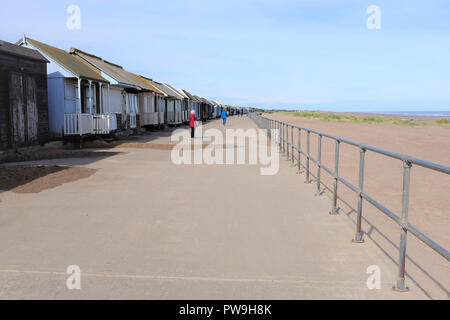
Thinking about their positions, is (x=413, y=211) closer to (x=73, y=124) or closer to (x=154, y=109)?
(x=73, y=124)

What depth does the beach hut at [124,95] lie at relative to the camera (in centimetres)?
2417

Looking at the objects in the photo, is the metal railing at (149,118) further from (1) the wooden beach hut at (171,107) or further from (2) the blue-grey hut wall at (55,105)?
(2) the blue-grey hut wall at (55,105)

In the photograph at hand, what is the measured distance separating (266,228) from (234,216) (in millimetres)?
774

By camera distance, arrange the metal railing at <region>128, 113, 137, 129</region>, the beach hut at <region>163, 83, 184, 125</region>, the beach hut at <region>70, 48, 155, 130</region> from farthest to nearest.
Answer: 1. the beach hut at <region>163, 83, 184, 125</region>
2. the metal railing at <region>128, 113, 137, 129</region>
3. the beach hut at <region>70, 48, 155, 130</region>

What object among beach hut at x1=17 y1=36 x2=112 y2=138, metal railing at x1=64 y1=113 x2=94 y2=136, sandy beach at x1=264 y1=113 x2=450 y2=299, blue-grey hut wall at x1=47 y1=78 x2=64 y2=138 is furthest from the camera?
blue-grey hut wall at x1=47 y1=78 x2=64 y2=138

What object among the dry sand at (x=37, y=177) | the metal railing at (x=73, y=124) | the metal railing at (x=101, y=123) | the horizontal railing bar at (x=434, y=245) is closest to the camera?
the horizontal railing bar at (x=434, y=245)

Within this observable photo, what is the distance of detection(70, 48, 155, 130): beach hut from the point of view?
2417 centimetres

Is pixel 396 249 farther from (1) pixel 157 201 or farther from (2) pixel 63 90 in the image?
(2) pixel 63 90

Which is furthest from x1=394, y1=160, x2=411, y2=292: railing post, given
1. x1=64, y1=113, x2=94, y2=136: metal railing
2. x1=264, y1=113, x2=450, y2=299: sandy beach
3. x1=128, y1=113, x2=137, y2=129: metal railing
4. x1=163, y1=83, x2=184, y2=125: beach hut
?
x1=163, y1=83, x2=184, y2=125: beach hut

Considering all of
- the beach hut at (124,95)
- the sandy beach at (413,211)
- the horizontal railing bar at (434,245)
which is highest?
the beach hut at (124,95)

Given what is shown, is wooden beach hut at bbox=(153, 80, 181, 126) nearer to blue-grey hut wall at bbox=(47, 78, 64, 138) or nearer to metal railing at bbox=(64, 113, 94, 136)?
blue-grey hut wall at bbox=(47, 78, 64, 138)

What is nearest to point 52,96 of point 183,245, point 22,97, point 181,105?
point 22,97

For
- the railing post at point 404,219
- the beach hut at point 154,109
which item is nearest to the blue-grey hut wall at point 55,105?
the beach hut at point 154,109

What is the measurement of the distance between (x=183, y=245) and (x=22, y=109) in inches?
507
